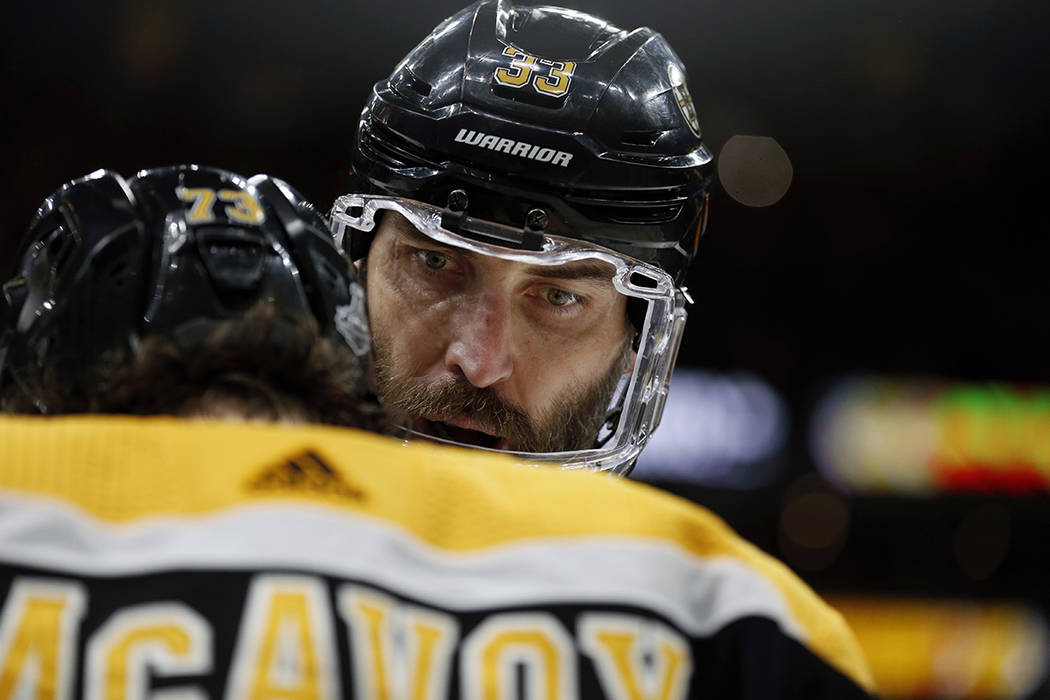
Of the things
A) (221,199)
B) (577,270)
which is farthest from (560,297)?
(221,199)

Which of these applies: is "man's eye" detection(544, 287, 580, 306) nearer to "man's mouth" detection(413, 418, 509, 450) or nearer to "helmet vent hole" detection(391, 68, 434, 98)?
"man's mouth" detection(413, 418, 509, 450)

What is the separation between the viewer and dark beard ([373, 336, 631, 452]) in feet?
6.35

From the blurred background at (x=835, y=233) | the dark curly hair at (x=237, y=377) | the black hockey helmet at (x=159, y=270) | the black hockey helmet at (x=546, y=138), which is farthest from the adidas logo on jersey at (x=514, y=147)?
the blurred background at (x=835, y=233)

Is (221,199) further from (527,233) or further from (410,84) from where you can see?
(410,84)

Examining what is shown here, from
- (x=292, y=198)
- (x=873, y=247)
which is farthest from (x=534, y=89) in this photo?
(x=873, y=247)

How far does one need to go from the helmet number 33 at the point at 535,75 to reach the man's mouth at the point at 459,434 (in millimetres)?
501

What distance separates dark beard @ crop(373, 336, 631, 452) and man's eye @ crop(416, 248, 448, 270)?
0.14 meters

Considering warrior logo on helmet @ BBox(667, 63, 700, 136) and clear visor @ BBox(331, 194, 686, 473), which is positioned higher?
warrior logo on helmet @ BBox(667, 63, 700, 136)

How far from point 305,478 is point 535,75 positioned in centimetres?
127

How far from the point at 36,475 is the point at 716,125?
6604mm

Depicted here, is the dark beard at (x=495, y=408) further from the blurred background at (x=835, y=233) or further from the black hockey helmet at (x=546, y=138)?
the blurred background at (x=835, y=233)

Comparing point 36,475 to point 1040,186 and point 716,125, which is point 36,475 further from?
point 1040,186

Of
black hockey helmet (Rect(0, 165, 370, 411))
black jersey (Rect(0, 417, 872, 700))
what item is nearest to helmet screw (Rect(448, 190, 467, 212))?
black hockey helmet (Rect(0, 165, 370, 411))

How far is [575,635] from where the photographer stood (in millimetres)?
839
